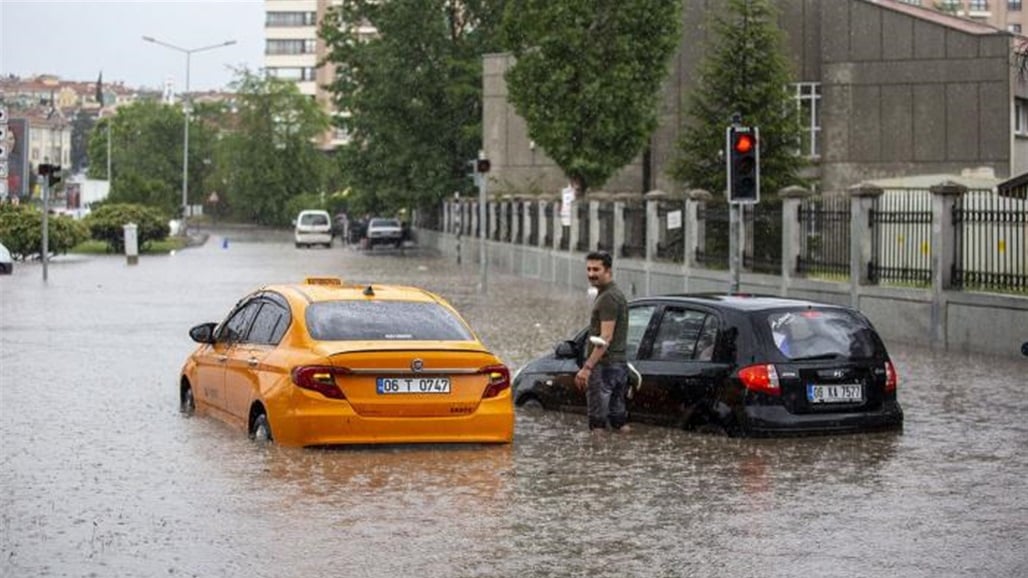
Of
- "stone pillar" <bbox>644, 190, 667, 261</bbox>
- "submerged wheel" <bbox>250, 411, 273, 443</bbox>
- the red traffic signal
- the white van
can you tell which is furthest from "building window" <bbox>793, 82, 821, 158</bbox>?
"submerged wheel" <bbox>250, 411, 273, 443</bbox>

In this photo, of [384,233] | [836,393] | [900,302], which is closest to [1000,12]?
[384,233]

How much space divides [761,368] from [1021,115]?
48720mm

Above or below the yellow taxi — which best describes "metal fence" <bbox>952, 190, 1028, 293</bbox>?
above

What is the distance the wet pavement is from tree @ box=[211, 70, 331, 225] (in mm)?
Result: 127008

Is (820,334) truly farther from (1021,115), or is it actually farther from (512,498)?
(1021,115)

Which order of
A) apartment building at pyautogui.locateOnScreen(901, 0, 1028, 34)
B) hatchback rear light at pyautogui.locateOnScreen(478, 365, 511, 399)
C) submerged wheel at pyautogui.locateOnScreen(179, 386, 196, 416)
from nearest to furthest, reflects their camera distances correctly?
hatchback rear light at pyautogui.locateOnScreen(478, 365, 511, 399) → submerged wheel at pyautogui.locateOnScreen(179, 386, 196, 416) → apartment building at pyautogui.locateOnScreen(901, 0, 1028, 34)

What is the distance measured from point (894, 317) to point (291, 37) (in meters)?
165

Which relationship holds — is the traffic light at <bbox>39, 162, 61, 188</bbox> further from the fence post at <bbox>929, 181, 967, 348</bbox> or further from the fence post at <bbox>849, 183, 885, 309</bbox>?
the fence post at <bbox>929, 181, 967, 348</bbox>

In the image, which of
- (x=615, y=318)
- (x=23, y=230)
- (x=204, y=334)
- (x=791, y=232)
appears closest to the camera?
(x=615, y=318)

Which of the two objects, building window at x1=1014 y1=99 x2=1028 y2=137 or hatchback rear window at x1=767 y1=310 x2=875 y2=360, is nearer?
hatchback rear window at x1=767 y1=310 x2=875 y2=360

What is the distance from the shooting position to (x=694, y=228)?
37.1 m

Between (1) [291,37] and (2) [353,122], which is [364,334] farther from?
(1) [291,37]

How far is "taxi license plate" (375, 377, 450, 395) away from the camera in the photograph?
1382 cm

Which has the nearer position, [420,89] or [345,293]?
[345,293]
